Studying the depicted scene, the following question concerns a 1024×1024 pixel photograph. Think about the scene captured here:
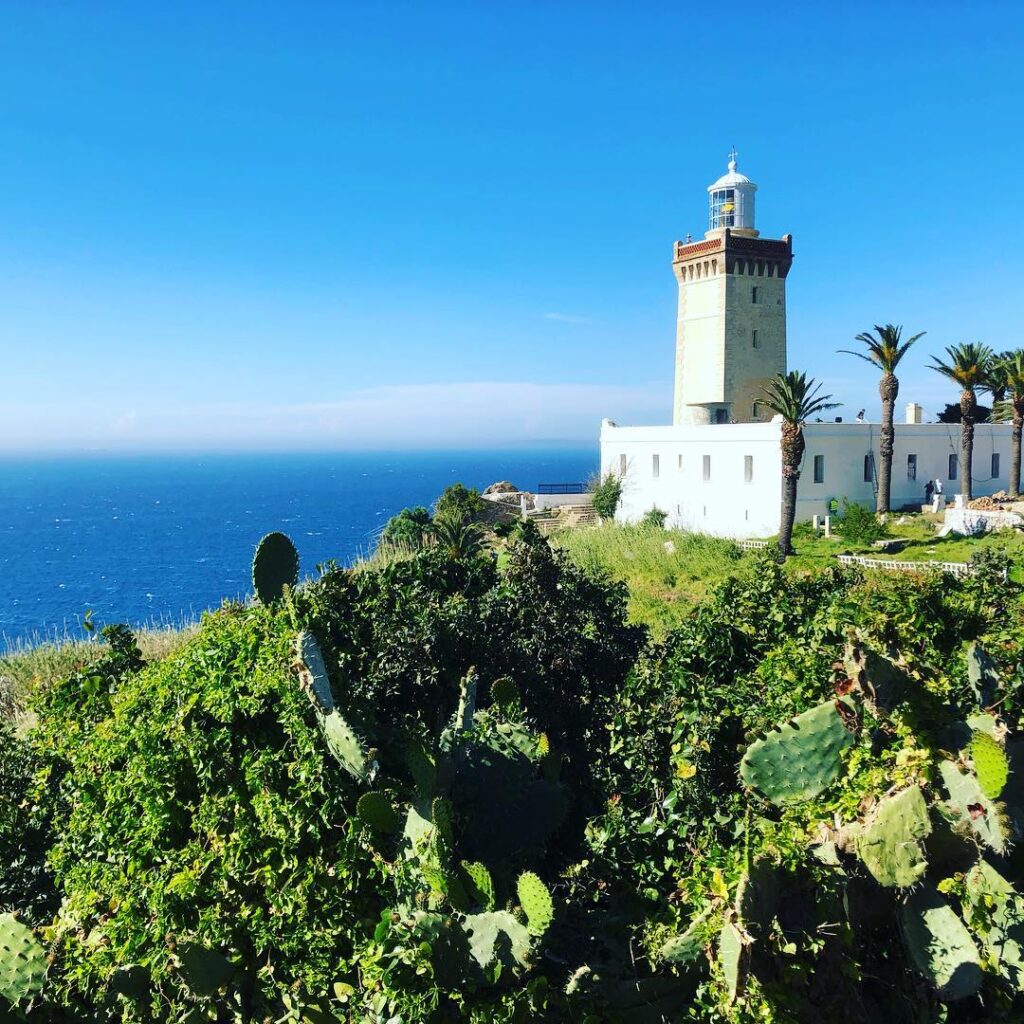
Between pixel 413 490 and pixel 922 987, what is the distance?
168658 mm

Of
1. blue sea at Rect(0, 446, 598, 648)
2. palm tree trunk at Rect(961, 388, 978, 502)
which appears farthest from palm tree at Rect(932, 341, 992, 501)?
blue sea at Rect(0, 446, 598, 648)

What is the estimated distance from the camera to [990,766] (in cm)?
488

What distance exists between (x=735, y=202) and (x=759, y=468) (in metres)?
14.3

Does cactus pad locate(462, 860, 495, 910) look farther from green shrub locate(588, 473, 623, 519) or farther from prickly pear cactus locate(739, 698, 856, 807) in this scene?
green shrub locate(588, 473, 623, 519)

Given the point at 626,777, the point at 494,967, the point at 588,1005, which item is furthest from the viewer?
the point at 626,777

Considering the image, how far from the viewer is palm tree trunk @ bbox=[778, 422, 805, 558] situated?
30.0 meters

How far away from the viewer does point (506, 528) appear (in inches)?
510

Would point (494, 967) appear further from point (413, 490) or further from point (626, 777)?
point (413, 490)

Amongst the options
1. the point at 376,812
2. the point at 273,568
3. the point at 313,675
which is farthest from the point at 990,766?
the point at 273,568

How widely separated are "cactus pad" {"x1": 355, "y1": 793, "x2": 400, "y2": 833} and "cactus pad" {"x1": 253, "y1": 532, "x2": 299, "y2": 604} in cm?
260

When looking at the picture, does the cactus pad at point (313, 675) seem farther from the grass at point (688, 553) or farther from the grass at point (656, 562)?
the grass at point (688, 553)

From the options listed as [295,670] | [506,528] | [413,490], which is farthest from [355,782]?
[413,490]

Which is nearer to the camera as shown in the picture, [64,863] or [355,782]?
[355,782]

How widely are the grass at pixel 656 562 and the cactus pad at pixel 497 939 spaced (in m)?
16.4
